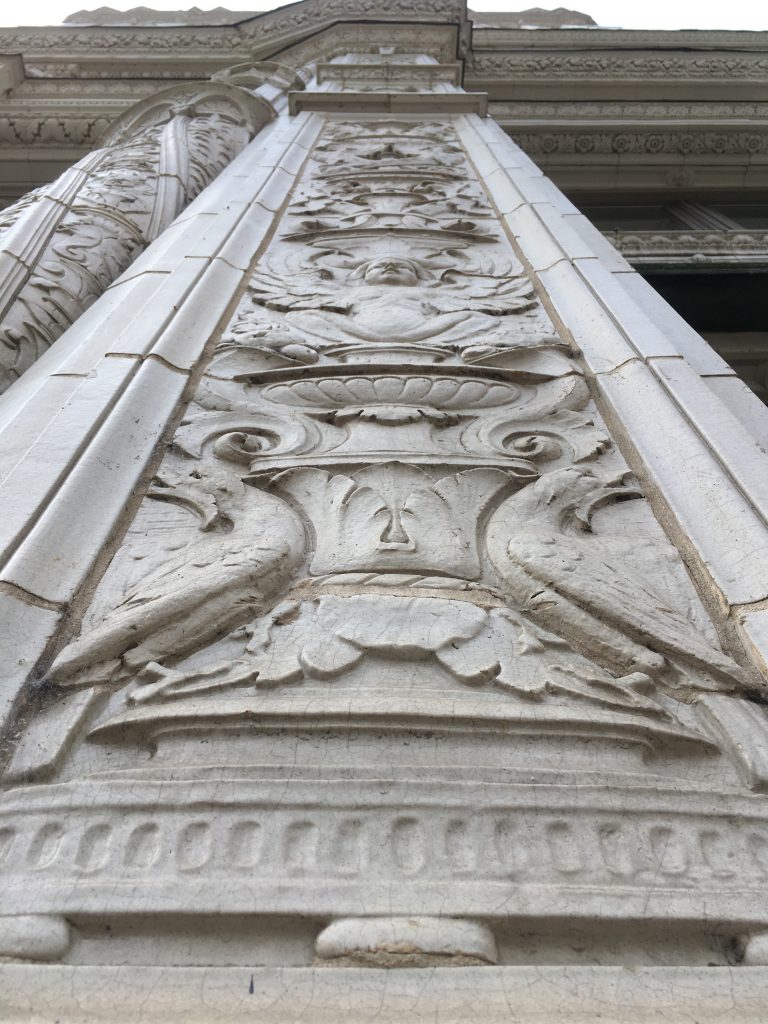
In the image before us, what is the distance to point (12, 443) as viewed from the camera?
5.36ft

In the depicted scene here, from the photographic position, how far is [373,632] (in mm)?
1232

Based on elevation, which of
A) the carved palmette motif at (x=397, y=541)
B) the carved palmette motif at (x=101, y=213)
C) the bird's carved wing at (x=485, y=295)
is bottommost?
the carved palmette motif at (x=397, y=541)

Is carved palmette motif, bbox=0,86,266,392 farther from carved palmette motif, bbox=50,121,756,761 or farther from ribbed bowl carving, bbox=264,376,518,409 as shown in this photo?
ribbed bowl carving, bbox=264,376,518,409

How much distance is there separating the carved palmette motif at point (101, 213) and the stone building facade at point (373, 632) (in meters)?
0.03

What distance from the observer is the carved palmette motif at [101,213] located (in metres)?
2.58

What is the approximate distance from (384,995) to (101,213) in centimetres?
329

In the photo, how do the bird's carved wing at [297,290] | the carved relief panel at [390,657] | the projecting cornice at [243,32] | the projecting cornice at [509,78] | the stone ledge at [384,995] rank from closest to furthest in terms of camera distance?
the stone ledge at [384,995] < the carved relief panel at [390,657] < the bird's carved wing at [297,290] < the projecting cornice at [509,78] < the projecting cornice at [243,32]

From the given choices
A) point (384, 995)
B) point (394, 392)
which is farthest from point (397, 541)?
point (384, 995)

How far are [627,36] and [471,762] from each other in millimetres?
9399

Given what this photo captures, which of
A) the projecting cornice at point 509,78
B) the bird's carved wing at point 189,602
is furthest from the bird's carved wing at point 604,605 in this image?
the projecting cornice at point 509,78

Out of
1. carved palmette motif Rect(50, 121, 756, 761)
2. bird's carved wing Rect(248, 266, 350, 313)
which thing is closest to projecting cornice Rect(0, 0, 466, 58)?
bird's carved wing Rect(248, 266, 350, 313)

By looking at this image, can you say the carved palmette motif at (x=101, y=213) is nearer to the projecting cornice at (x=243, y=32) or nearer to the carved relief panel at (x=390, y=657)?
the carved relief panel at (x=390, y=657)

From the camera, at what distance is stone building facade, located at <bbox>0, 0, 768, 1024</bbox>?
854mm

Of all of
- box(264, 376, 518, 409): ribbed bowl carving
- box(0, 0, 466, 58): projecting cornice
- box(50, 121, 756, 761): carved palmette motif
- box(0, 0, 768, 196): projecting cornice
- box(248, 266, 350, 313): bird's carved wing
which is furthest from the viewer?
box(0, 0, 466, 58): projecting cornice
